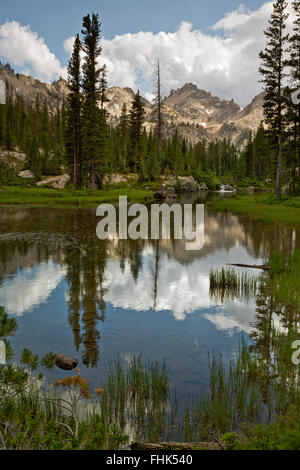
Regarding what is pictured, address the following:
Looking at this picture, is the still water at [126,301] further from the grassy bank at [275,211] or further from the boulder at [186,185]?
the boulder at [186,185]

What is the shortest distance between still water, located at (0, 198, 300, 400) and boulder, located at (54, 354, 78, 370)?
0.13m

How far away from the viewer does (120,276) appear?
12977 millimetres

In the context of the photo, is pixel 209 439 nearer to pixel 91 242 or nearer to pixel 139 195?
pixel 91 242

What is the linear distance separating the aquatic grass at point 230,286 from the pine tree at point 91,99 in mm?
38909

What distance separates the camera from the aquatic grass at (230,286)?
10.9 m

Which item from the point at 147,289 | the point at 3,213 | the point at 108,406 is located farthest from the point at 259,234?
A: the point at 3,213

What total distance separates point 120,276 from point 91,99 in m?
41.0

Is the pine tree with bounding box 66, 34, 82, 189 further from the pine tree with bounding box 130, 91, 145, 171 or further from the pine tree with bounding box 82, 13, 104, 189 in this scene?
the pine tree with bounding box 130, 91, 145, 171

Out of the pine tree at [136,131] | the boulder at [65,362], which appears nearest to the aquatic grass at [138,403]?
the boulder at [65,362]

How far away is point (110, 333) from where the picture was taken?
8.02 meters

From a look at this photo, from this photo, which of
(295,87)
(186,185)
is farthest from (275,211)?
(186,185)

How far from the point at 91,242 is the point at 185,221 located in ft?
39.1

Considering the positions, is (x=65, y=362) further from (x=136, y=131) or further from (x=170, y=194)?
(x=136, y=131)

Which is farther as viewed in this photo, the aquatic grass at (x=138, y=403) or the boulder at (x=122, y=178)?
the boulder at (x=122, y=178)
